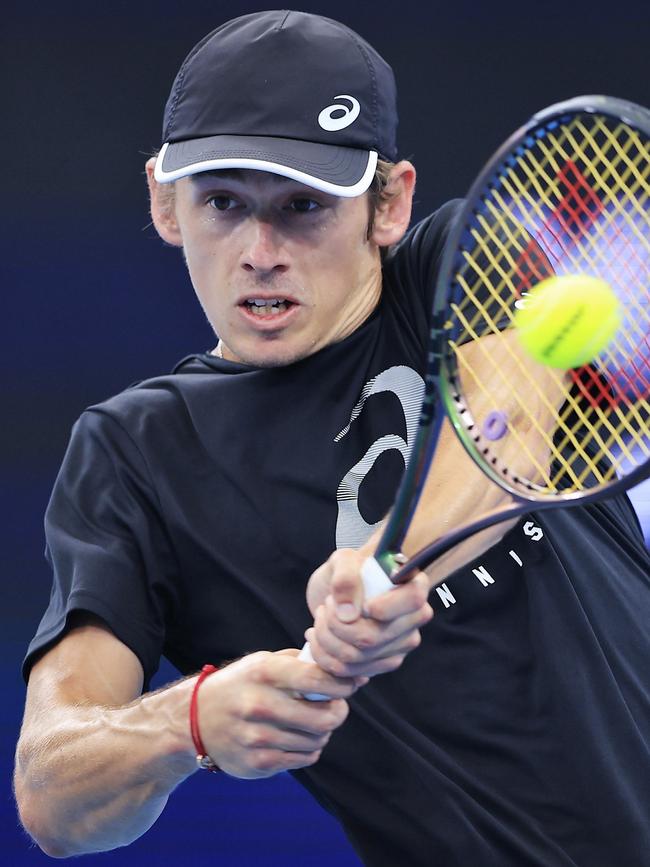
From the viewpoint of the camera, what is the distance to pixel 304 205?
155 cm

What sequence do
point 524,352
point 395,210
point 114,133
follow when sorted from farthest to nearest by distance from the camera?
point 114,133
point 395,210
point 524,352

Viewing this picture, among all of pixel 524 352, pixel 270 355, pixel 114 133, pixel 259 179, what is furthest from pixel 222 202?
pixel 114 133

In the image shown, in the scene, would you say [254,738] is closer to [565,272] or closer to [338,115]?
[565,272]

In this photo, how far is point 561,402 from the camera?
1476mm

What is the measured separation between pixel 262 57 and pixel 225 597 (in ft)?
1.90

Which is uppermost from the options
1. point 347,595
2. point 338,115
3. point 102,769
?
point 338,115

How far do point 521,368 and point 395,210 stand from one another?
12.3 inches

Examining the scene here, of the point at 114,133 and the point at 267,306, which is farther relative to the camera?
the point at 114,133

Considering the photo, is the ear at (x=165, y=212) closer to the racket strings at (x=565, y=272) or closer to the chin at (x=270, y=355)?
the chin at (x=270, y=355)

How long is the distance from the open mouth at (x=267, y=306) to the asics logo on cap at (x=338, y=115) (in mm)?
188

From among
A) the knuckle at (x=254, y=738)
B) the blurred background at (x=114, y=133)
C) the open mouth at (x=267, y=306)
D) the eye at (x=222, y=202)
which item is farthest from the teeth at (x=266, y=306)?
the blurred background at (x=114, y=133)

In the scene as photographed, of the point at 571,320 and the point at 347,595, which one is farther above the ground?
the point at 571,320

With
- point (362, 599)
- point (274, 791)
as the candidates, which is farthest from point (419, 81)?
point (362, 599)

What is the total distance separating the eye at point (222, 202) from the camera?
1.56 metres
